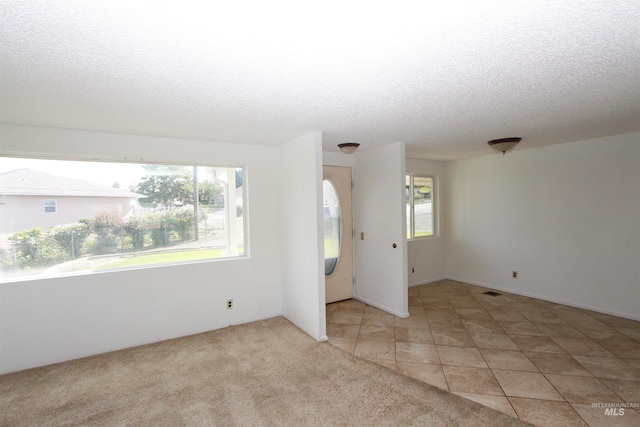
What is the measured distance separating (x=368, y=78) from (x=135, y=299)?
10.5 ft

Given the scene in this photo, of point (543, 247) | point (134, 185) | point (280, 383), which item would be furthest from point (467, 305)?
point (134, 185)

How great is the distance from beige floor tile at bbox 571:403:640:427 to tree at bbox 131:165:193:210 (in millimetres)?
4062

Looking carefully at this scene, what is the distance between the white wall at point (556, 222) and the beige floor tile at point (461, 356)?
2.33 metres

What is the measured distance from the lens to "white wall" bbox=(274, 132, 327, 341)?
3348 millimetres

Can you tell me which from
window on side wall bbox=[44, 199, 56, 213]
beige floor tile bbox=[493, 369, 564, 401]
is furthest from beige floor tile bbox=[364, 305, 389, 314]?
window on side wall bbox=[44, 199, 56, 213]

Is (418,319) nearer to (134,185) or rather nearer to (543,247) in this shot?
(543,247)

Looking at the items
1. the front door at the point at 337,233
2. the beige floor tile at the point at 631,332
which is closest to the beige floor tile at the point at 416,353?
the front door at the point at 337,233

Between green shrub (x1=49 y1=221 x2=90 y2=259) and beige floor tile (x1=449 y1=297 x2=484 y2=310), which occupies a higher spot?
green shrub (x1=49 y1=221 x2=90 y2=259)

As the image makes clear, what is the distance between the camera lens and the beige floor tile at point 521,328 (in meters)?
3.44

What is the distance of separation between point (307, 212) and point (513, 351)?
250 centimetres

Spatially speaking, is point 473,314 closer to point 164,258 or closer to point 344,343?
point 344,343

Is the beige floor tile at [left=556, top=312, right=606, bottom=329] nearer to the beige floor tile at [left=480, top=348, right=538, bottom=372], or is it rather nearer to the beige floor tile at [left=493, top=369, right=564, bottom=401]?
the beige floor tile at [left=480, top=348, right=538, bottom=372]

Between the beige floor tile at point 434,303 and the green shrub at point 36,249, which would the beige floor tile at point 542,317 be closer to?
the beige floor tile at point 434,303

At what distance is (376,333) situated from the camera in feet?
11.6
